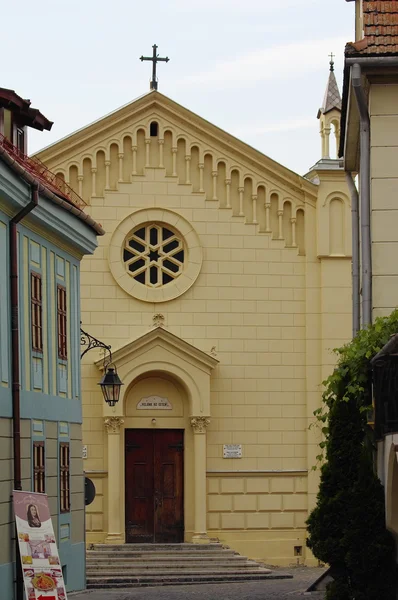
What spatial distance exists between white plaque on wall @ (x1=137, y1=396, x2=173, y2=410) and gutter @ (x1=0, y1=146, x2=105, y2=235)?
8.66 metres

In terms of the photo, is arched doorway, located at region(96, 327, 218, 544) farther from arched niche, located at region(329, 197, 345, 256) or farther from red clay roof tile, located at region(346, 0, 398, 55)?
red clay roof tile, located at region(346, 0, 398, 55)

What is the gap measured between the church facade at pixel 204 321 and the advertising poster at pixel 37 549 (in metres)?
14.6

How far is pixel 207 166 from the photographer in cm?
3622

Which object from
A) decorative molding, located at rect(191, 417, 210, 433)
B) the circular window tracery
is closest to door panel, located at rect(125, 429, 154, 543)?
decorative molding, located at rect(191, 417, 210, 433)

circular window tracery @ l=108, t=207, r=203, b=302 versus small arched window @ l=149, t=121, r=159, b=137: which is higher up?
small arched window @ l=149, t=121, r=159, b=137

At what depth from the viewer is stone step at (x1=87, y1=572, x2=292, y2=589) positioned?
29969mm

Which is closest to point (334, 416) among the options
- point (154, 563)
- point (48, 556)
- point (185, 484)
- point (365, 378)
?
point (365, 378)

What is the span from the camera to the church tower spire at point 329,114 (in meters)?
36.9

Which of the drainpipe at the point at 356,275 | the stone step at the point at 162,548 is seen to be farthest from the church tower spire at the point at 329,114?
the drainpipe at the point at 356,275

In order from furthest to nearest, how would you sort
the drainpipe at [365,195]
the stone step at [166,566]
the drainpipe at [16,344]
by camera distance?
the stone step at [166,566] < the drainpipe at [16,344] < the drainpipe at [365,195]

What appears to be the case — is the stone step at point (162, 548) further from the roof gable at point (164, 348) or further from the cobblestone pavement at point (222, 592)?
the roof gable at point (164, 348)

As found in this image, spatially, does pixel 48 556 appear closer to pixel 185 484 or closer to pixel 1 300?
pixel 1 300

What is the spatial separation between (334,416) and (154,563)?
14327 millimetres

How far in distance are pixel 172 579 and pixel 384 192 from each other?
42.0ft
